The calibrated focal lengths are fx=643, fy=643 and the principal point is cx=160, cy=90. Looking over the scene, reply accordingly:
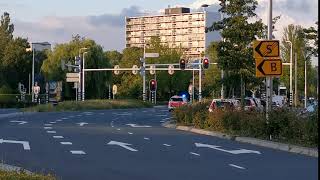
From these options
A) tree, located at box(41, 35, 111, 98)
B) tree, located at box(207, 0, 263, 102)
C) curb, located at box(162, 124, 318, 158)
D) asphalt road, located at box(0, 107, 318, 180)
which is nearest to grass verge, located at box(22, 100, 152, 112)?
tree, located at box(41, 35, 111, 98)

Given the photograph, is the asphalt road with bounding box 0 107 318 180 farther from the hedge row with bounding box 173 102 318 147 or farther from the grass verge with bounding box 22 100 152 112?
the grass verge with bounding box 22 100 152 112

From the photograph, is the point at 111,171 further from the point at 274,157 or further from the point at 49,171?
the point at 274,157

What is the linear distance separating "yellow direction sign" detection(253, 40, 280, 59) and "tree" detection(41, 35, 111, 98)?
6411 centimetres

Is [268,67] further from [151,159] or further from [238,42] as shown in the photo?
[238,42]

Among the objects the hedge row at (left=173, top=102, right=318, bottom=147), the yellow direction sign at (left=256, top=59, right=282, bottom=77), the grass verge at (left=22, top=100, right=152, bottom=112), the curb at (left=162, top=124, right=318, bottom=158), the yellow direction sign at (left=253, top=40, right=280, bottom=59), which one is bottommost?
the grass verge at (left=22, top=100, right=152, bottom=112)

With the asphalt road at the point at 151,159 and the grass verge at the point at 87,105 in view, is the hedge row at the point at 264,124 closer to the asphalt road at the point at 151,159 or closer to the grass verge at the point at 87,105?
the asphalt road at the point at 151,159

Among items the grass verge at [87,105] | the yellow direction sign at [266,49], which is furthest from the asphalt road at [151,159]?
the grass verge at [87,105]

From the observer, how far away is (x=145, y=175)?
42.8 ft

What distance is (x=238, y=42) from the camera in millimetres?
32469

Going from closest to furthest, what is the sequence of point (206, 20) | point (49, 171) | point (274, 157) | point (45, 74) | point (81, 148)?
point (49, 171) → point (274, 157) → point (81, 148) → point (45, 74) → point (206, 20)

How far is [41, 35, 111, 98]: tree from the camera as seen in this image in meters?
Answer: 87.4

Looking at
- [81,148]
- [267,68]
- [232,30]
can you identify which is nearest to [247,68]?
[232,30]

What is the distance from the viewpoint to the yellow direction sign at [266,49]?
2272 centimetres

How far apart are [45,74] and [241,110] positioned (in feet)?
223
